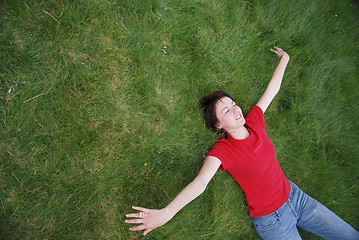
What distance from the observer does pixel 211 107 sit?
2.83 m

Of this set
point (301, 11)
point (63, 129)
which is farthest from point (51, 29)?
point (301, 11)

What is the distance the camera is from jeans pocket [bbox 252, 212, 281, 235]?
280 cm

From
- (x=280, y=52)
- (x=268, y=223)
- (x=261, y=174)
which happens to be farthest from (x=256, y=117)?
(x=268, y=223)

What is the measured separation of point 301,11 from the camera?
3.71m

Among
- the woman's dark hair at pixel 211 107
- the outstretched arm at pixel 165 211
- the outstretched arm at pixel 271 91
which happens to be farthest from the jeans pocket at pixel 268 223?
the outstretched arm at pixel 271 91

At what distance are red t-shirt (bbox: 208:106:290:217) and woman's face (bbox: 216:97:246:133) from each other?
0.21 metres

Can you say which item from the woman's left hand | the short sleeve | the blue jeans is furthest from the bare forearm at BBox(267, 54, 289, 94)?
the blue jeans

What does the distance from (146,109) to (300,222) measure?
2618 millimetres

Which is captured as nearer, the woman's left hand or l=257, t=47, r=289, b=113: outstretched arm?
l=257, t=47, r=289, b=113: outstretched arm

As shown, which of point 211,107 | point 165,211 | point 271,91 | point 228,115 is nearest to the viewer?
point 165,211

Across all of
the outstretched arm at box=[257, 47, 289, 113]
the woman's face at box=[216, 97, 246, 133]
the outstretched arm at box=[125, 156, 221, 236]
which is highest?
the outstretched arm at box=[257, 47, 289, 113]

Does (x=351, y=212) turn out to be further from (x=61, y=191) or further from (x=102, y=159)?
(x=61, y=191)

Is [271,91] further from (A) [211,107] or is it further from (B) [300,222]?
(B) [300,222]

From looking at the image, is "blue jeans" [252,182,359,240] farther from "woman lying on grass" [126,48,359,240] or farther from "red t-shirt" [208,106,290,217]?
"red t-shirt" [208,106,290,217]
